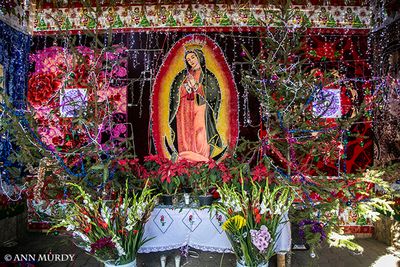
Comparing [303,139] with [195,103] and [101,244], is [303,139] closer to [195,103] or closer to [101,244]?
[101,244]

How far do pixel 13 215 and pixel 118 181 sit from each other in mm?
2189

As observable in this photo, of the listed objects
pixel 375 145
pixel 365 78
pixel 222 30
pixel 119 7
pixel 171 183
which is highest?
pixel 119 7

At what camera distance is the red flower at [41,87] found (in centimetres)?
487

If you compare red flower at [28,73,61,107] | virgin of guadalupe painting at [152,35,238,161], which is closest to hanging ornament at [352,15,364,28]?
virgin of guadalupe painting at [152,35,238,161]

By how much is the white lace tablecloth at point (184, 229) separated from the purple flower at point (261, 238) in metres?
0.89

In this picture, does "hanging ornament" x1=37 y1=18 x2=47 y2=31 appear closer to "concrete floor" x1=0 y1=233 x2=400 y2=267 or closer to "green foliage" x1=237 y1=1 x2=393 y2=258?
"concrete floor" x1=0 y1=233 x2=400 y2=267

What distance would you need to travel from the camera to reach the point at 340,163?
15.4 ft

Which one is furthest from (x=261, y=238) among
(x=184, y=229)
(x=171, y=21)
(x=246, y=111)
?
(x=171, y=21)

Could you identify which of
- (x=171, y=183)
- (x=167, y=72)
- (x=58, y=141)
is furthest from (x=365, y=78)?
(x=58, y=141)

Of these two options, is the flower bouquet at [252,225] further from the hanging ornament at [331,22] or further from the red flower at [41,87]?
the red flower at [41,87]

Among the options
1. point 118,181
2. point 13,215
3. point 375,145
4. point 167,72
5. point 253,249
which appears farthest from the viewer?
point 167,72

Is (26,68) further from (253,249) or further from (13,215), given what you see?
(253,249)

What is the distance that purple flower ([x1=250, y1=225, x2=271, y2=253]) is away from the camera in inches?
86.0

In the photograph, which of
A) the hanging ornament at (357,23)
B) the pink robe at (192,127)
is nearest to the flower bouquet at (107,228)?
the pink robe at (192,127)
